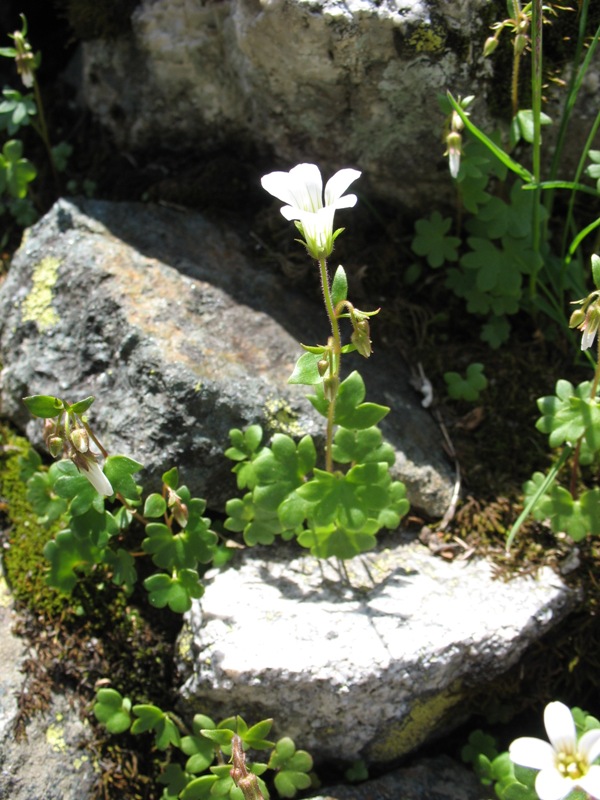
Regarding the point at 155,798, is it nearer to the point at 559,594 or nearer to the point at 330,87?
the point at 559,594

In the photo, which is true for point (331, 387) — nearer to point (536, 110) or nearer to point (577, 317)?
point (577, 317)

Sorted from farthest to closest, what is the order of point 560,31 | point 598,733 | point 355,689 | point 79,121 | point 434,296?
point 79,121 → point 434,296 → point 560,31 → point 355,689 → point 598,733

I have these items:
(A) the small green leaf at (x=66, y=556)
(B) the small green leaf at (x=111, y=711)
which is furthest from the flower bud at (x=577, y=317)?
(B) the small green leaf at (x=111, y=711)

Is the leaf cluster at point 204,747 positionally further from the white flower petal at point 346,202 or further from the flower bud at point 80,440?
the white flower petal at point 346,202

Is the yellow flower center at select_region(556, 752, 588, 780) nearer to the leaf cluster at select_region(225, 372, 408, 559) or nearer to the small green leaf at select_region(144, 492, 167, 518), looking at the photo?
the leaf cluster at select_region(225, 372, 408, 559)

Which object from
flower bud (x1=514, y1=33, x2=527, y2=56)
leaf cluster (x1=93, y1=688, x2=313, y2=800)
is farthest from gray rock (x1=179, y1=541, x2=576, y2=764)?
flower bud (x1=514, y1=33, x2=527, y2=56)

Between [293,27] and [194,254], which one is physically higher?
[293,27]

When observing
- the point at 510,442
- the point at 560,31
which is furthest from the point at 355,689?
the point at 560,31
